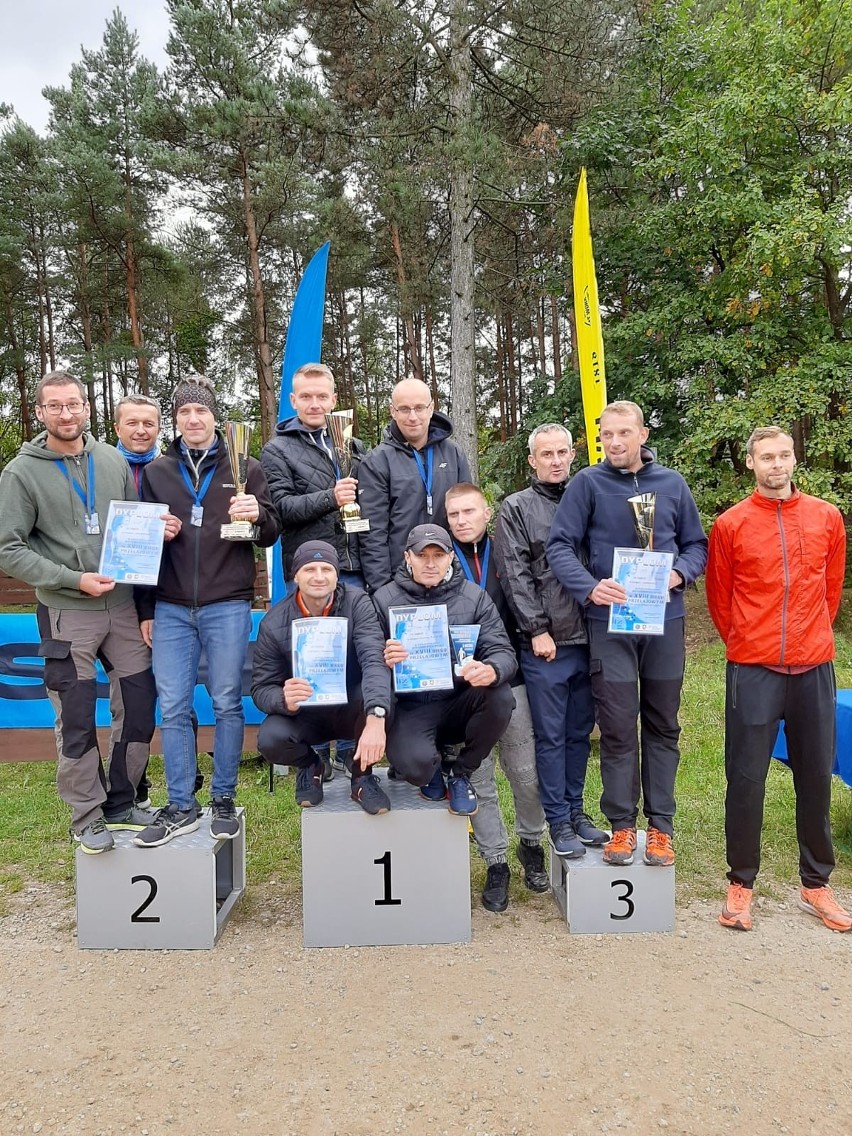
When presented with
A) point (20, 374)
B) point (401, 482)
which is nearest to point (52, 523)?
point (401, 482)

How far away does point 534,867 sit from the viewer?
150 inches

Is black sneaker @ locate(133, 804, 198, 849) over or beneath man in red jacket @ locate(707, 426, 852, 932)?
beneath

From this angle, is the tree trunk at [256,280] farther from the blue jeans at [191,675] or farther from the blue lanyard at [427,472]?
the blue jeans at [191,675]

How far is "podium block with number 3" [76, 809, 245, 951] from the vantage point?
3320 millimetres

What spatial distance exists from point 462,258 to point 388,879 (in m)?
10.2

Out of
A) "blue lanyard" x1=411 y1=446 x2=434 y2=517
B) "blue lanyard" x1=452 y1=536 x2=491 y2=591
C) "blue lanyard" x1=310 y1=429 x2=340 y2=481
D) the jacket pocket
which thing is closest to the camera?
the jacket pocket

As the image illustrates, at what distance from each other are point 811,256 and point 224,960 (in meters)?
9.76

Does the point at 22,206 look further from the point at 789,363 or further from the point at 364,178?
the point at 789,363

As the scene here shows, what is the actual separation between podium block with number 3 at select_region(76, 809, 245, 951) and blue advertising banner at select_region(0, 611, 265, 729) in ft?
6.93

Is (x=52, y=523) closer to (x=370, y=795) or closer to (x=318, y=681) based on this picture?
(x=318, y=681)

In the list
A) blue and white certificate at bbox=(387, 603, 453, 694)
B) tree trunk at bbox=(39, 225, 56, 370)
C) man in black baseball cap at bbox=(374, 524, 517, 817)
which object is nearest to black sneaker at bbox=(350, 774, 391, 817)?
man in black baseball cap at bbox=(374, 524, 517, 817)

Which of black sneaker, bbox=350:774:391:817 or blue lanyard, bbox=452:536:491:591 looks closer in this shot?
black sneaker, bbox=350:774:391:817

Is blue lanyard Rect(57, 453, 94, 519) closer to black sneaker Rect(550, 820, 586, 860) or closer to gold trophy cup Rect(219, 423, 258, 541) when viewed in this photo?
gold trophy cup Rect(219, 423, 258, 541)

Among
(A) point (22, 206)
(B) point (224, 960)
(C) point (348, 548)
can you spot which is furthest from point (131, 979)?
(A) point (22, 206)
